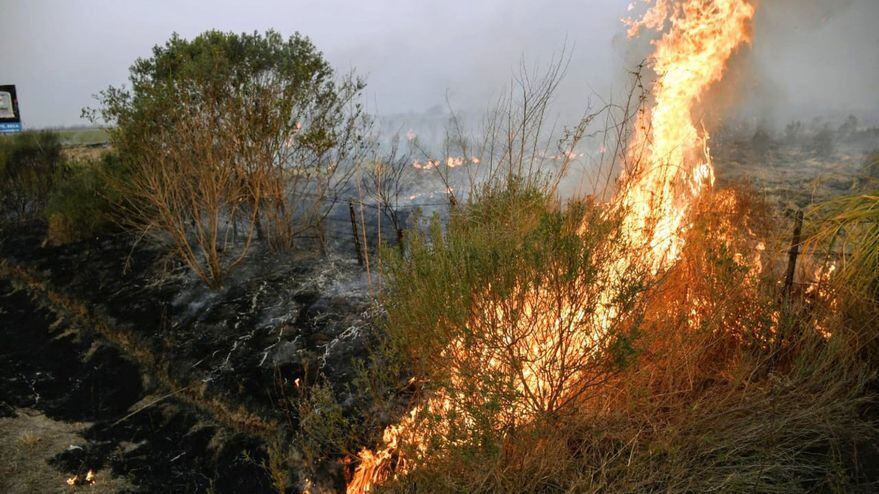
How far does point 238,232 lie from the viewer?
11844mm

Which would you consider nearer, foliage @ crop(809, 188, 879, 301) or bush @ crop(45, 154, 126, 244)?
foliage @ crop(809, 188, 879, 301)

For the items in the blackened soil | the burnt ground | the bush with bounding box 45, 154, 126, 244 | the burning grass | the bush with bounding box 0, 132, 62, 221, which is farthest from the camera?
the bush with bounding box 0, 132, 62, 221

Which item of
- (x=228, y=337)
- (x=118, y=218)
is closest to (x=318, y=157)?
(x=228, y=337)

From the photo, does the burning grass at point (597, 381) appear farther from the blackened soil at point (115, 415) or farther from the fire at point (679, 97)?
the blackened soil at point (115, 415)

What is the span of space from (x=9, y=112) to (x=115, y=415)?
57.1 feet

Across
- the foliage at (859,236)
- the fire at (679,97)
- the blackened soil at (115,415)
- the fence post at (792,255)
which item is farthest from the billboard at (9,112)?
the foliage at (859,236)

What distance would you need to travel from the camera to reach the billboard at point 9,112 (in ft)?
60.0

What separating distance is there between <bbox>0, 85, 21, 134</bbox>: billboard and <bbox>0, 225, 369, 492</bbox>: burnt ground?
10085 mm

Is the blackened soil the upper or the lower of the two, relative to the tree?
lower

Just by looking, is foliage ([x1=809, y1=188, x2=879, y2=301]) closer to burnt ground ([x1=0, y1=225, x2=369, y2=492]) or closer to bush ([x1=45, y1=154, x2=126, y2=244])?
burnt ground ([x1=0, y1=225, x2=369, y2=492])

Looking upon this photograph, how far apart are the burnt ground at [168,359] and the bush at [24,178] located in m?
4.42

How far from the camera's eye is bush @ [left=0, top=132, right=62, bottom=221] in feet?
47.8

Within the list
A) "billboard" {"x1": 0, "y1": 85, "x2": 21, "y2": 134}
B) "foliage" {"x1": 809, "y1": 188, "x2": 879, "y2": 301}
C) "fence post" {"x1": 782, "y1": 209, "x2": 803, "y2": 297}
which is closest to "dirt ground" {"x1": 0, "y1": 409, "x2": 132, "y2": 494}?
"foliage" {"x1": 809, "y1": 188, "x2": 879, "y2": 301}

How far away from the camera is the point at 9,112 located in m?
18.5
